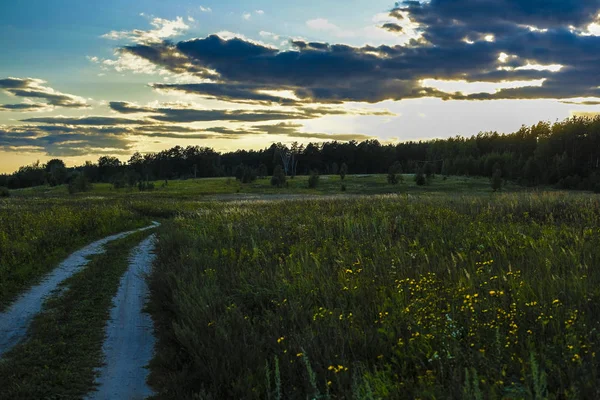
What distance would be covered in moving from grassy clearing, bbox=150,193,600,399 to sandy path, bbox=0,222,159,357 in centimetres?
240

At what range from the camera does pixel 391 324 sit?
554 cm

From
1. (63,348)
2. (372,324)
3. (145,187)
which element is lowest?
(63,348)

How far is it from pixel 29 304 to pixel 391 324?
8.37 metres

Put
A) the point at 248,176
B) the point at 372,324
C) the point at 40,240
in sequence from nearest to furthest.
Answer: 1. the point at 372,324
2. the point at 40,240
3. the point at 248,176

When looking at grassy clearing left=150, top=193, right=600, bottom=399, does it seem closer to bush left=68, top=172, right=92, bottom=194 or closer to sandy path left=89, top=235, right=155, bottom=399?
sandy path left=89, top=235, right=155, bottom=399

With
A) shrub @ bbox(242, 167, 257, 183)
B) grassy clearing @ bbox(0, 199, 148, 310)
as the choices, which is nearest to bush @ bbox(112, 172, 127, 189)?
shrub @ bbox(242, 167, 257, 183)

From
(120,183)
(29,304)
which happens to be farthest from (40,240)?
(120,183)

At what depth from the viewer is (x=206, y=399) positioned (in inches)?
191

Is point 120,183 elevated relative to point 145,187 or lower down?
elevated

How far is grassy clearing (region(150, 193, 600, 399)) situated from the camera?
13.8ft

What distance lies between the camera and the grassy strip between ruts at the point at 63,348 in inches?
233

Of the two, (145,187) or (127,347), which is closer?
(127,347)

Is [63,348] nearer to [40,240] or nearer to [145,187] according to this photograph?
[40,240]

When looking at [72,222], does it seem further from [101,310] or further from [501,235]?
[501,235]
